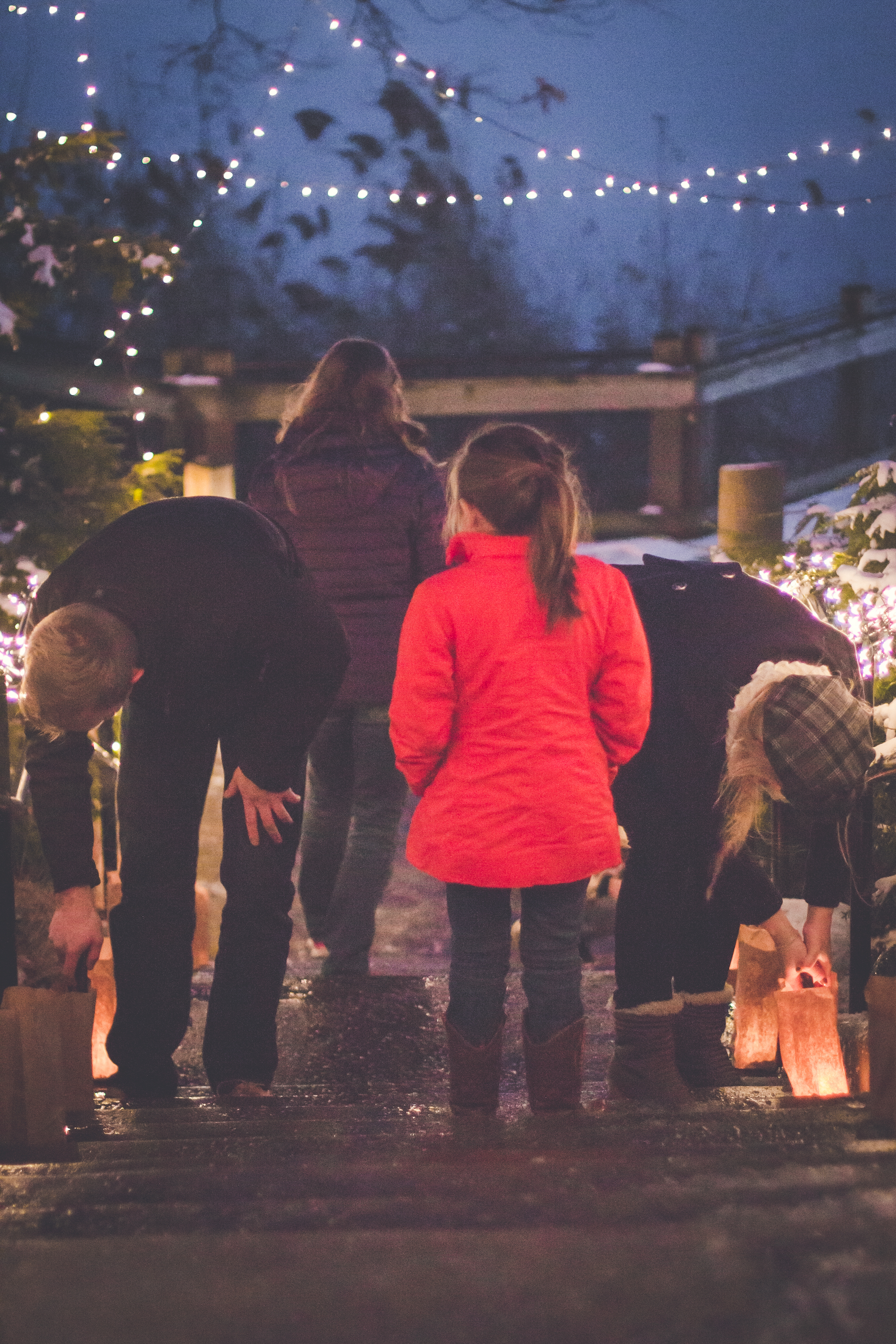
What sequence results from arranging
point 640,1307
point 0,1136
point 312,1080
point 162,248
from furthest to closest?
point 162,248 → point 312,1080 → point 0,1136 → point 640,1307

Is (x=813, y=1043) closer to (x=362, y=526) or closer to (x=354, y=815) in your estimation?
(x=354, y=815)

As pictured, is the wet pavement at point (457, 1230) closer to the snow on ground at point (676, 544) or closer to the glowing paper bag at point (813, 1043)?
the glowing paper bag at point (813, 1043)

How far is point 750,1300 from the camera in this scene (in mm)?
1332

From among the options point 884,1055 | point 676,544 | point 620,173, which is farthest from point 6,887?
point 620,173

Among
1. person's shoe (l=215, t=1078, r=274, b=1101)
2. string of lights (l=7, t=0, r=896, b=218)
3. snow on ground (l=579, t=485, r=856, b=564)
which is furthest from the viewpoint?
string of lights (l=7, t=0, r=896, b=218)

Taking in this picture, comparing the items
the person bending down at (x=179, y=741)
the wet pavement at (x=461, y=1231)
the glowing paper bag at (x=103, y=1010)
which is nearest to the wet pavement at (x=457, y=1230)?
the wet pavement at (x=461, y=1231)

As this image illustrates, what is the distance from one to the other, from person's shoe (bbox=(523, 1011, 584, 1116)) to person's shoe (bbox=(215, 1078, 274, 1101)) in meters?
0.56

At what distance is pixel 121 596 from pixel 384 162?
10616 mm

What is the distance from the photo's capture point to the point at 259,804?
235 centimetres

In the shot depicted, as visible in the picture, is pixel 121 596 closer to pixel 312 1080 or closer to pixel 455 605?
pixel 455 605

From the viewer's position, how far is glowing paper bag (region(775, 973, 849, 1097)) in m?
2.39

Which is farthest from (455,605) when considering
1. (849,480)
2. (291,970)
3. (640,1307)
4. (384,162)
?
(384,162)

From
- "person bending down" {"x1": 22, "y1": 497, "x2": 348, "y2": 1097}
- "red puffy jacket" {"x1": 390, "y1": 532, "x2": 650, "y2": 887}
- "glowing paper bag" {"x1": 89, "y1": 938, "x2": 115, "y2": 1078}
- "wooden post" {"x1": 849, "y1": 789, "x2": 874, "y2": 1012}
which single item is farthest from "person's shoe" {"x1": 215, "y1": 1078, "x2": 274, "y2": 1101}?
"wooden post" {"x1": 849, "y1": 789, "x2": 874, "y2": 1012}

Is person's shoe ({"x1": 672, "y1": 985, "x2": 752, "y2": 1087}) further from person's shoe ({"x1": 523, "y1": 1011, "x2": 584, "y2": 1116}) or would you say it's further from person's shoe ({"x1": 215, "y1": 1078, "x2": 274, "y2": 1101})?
person's shoe ({"x1": 215, "y1": 1078, "x2": 274, "y2": 1101})
